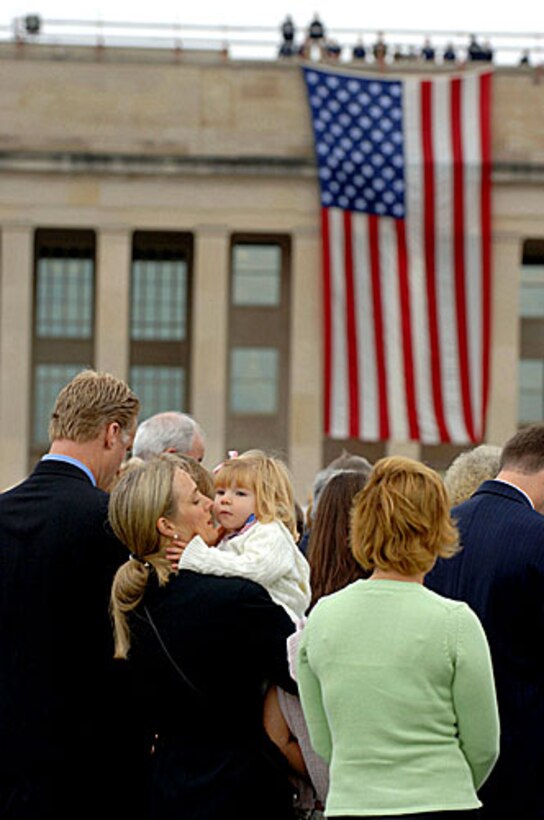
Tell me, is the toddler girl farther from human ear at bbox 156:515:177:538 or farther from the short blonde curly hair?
the short blonde curly hair

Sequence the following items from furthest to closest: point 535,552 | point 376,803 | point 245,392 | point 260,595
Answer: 1. point 245,392
2. point 535,552
3. point 260,595
4. point 376,803

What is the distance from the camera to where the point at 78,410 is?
606 cm

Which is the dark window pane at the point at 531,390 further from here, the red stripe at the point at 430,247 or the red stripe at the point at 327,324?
the red stripe at the point at 327,324

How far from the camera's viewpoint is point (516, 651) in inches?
237

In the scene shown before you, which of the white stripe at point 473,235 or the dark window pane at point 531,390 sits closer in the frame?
the white stripe at point 473,235

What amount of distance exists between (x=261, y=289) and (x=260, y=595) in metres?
36.0

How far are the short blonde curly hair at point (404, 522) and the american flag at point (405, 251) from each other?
29297mm

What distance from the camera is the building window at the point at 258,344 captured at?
4078 centimetres

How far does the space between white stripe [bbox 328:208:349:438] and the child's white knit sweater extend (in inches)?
1118

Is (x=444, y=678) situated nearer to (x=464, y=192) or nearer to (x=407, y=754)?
(x=407, y=754)

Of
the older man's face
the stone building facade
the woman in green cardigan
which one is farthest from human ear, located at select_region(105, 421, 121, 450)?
the stone building facade

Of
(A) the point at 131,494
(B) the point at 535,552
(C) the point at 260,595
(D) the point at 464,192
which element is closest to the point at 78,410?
(A) the point at 131,494

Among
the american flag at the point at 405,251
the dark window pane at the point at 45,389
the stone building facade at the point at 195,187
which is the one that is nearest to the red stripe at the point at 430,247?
the american flag at the point at 405,251

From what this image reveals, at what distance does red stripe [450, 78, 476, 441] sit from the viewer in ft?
116
